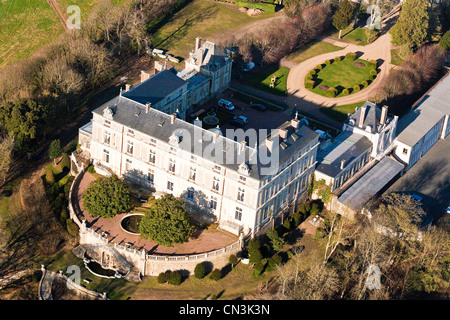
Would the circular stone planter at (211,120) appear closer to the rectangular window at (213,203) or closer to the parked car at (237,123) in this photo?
the parked car at (237,123)

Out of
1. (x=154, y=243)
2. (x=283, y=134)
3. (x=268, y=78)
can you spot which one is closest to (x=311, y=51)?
(x=268, y=78)

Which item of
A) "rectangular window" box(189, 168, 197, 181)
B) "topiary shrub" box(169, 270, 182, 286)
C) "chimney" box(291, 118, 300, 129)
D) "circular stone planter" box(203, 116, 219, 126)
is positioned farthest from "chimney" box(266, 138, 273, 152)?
"circular stone planter" box(203, 116, 219, 126)

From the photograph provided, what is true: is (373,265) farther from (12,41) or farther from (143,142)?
(12,41)

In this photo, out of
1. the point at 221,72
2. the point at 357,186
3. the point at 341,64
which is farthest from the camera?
the point at 341,64

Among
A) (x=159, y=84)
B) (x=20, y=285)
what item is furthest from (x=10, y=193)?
(x=159, y=84)

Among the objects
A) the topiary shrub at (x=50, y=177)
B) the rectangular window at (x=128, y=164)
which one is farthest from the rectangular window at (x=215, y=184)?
the topiary shrub at (x=50, y=177)

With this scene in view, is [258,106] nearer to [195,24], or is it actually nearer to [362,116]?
[362,116]

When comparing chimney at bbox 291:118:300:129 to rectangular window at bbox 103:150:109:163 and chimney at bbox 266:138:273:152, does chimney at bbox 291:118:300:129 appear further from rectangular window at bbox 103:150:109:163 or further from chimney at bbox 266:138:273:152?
rectangular window at bbox 103:150:109:163
